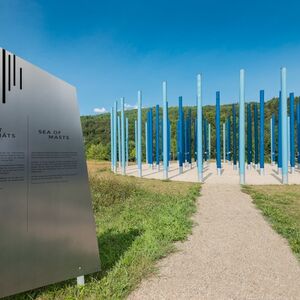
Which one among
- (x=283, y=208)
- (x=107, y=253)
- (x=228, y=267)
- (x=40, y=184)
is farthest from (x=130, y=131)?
(x=40, y=184)

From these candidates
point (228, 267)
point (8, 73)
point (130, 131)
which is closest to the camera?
point (8, 73)

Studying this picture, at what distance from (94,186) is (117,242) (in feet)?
17.8

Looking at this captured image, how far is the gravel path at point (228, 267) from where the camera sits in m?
3.31

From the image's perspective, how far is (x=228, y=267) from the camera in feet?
13.1

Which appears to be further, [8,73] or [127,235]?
[127,235]

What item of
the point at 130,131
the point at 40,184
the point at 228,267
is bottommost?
the point at 228,267

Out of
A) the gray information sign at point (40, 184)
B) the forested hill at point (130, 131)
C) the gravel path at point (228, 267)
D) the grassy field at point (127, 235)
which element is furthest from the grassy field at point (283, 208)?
the forested hill at point (130, 131)

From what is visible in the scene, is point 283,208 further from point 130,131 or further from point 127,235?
point 130,131

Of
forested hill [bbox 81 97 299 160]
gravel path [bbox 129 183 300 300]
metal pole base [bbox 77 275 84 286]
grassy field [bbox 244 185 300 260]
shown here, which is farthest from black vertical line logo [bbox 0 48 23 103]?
forested hill [bbox 81 97 299 160]

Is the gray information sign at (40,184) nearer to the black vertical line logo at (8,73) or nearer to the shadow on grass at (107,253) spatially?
the black vertical line logo at (8,73)

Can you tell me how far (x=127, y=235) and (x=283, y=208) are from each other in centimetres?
432

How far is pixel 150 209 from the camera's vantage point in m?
7.67

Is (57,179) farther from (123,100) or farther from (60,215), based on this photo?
(123,100)

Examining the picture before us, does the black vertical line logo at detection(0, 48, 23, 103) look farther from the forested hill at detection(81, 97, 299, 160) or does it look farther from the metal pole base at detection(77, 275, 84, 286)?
the forested hill at detection(81, 97, 299, 160)
